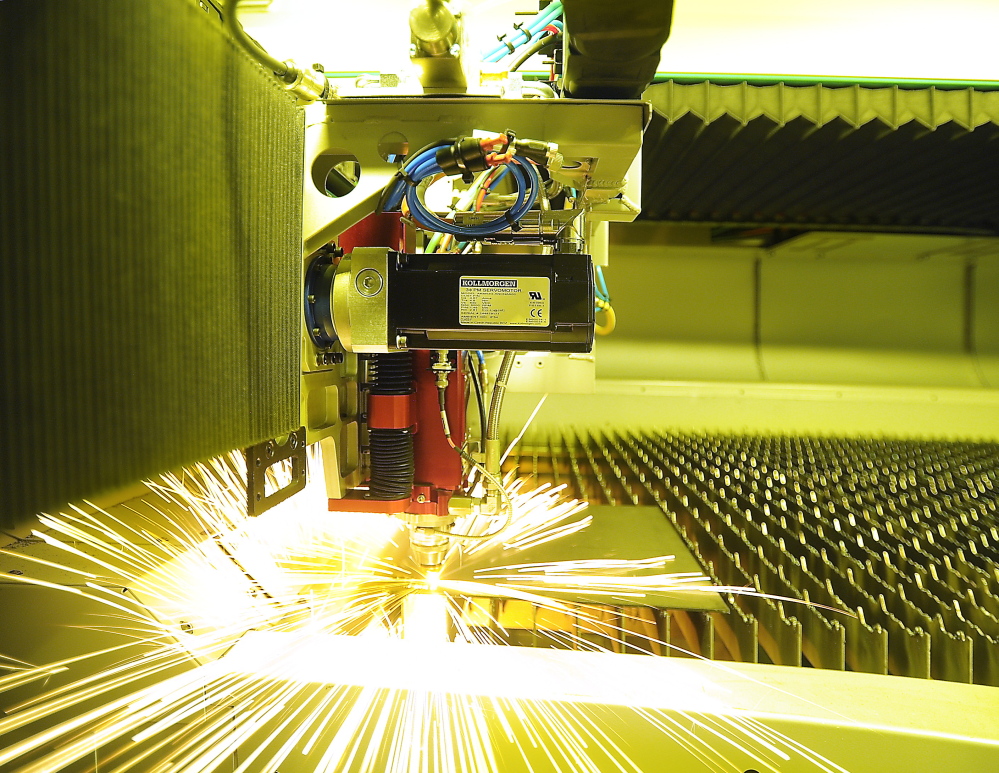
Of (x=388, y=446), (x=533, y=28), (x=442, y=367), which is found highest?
(x=533, y=28)

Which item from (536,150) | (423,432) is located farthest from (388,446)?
(536,150)

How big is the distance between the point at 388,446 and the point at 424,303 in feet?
1.17

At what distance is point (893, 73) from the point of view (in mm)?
2145

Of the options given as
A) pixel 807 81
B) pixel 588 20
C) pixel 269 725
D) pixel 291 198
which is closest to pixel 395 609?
pixel 269 725

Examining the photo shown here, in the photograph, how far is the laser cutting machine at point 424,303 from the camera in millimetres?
449

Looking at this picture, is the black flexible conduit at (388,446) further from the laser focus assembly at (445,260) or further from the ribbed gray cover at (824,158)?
the ribbed gray cover at (824,158)

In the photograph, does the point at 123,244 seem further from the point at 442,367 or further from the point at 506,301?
the point at 442,367

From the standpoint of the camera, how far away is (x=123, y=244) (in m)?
0.48

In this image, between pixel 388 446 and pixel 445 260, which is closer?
pixel 445 260

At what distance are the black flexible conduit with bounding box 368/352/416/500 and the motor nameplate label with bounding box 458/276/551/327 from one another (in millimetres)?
298

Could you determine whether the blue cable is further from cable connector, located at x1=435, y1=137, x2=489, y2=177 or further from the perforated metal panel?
the perforated metal panel

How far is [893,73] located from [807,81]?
1.09 feet

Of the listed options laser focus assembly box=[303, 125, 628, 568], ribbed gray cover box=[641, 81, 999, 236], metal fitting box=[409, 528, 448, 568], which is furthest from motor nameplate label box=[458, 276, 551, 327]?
ribbed gray cover box=[641, 81, 999, 236]

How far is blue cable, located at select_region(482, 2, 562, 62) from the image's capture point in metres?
0.98
